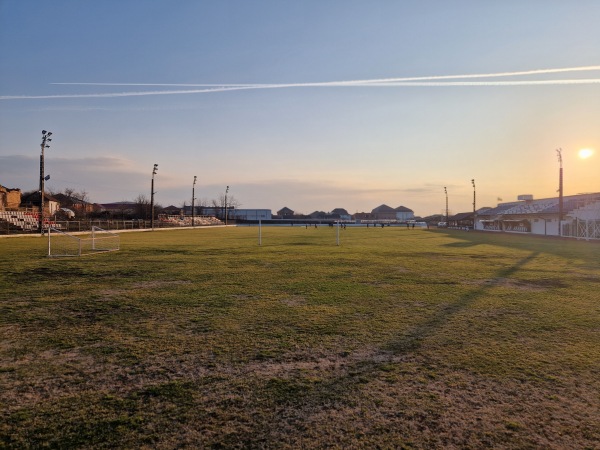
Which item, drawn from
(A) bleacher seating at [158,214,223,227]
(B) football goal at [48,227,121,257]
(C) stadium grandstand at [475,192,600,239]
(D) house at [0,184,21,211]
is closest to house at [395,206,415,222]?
(C) stadium grandstand at [475,192,600,239]

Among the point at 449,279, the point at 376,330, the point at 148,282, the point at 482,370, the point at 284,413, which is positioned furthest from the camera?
the point at 449,279

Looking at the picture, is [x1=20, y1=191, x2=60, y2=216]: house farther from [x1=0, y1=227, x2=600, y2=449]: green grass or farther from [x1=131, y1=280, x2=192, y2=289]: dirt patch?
[x1=0, y1=227, x2=600, y2=449]: green grass

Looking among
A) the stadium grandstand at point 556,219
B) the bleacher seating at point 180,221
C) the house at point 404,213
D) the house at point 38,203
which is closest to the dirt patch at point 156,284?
the stadium grandstand at point 556,219

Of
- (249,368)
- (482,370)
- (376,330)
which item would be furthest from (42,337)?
(482,370)

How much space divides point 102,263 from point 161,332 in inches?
465

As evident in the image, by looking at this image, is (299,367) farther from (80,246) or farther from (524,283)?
(80,246)

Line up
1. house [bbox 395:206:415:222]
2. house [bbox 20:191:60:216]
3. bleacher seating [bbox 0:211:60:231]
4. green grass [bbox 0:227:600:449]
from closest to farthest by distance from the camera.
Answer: green grass [bbox 0:227:600:449], bleacher seating [bbox 0:211:60:231], house [bbox 20:191:60:216], house [bbox 395:206:415:222]

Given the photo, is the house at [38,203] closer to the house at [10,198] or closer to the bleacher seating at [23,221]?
the house at [10,198]

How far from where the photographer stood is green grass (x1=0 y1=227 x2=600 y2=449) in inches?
144

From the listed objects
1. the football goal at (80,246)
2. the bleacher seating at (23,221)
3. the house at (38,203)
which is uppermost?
the house at (38,203)

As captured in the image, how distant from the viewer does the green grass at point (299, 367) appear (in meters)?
3.65

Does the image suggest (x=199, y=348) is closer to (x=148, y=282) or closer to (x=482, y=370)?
(x=482, y=370)

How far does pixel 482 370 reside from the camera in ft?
16.7

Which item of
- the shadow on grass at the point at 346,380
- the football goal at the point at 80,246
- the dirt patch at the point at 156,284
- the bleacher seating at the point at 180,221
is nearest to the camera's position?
the shadow on grass at the point at 346,380
